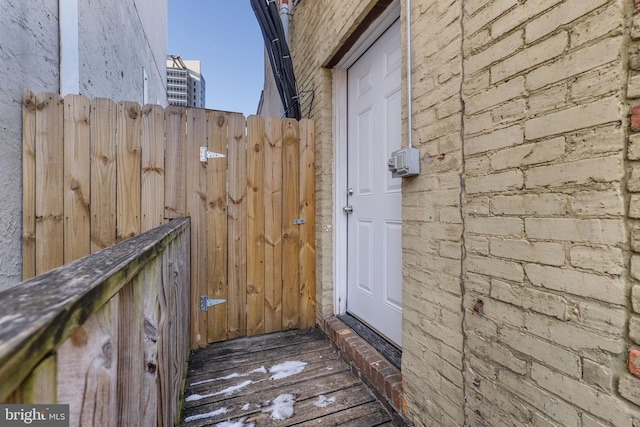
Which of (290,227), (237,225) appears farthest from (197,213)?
(290,227)

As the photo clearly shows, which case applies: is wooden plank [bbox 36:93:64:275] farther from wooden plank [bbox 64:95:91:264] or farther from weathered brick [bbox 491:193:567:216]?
weathered brick [bbox 491:193:567:216]

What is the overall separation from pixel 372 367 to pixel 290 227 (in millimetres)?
1261

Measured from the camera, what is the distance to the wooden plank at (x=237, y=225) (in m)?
2.35

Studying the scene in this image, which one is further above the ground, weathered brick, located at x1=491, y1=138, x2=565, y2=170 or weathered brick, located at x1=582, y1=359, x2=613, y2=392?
weathered brick, located at x1=491, y1=138, x2=565, y2=170

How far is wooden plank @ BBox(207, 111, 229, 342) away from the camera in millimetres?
2299

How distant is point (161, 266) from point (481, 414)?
1.29 meters

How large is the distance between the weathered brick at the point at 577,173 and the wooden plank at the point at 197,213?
2.07m

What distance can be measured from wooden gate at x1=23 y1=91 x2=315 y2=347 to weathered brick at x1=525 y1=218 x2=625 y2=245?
1.85m

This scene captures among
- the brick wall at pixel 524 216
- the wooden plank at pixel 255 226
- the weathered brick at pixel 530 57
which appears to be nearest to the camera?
the brick wall at pixel 524 216

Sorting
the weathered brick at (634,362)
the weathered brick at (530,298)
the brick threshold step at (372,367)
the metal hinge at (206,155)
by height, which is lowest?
the brick threshold step at (372,367)

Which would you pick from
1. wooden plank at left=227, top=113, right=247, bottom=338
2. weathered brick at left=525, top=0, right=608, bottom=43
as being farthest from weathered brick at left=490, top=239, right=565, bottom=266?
wooden plank at left=227, top=113, right=247, bottom=338

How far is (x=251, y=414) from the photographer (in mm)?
1586

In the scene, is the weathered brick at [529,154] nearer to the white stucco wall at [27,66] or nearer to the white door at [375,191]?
the white door at [375,191]

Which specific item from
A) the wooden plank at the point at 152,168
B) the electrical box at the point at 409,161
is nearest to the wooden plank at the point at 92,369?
→ the electrical box at the point at 409,161
